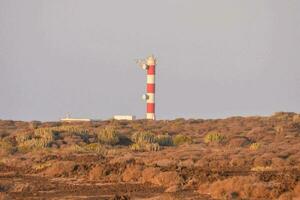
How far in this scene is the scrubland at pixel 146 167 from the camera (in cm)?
2883

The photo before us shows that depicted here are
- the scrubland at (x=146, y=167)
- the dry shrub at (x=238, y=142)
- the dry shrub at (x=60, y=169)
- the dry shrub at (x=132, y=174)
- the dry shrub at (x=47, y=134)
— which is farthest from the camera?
the dry shrub at (x=47, y=134)

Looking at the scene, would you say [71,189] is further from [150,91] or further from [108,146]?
[150,91]

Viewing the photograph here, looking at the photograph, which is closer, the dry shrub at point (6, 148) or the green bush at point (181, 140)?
the dry shrub at point (6, 148)

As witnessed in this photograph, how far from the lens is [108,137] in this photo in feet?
213

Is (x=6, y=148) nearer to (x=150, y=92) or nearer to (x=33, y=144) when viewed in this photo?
(x=33, y=144)

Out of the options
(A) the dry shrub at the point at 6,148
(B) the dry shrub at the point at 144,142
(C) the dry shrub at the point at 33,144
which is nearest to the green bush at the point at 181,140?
(B) the dry shrub at the point at 144,142

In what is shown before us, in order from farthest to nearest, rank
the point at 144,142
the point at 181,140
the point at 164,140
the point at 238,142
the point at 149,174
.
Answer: the point at 164,140 < the point at 181,140 < the point at 144,142 < the point at 238,142 < the point at 149,174

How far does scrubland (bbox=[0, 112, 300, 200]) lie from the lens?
2883 cm

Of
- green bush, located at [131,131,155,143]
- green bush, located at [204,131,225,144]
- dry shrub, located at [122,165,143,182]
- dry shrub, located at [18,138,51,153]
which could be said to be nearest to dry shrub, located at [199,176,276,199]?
dry shrub, located at [122,165,143,182]

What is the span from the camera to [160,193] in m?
29.5

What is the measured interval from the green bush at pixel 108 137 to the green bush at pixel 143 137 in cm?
118

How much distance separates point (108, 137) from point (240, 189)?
122ft

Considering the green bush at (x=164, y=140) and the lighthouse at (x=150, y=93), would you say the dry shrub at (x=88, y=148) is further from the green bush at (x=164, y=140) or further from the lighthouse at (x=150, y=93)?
the lighthouse at (x=150, y=93)

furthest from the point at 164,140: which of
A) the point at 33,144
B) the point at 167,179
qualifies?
the point at 167,179
